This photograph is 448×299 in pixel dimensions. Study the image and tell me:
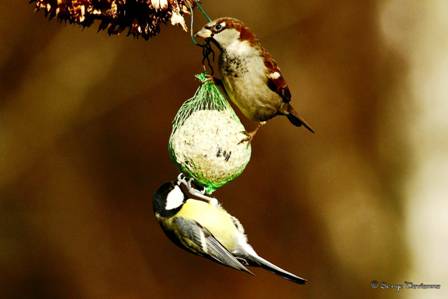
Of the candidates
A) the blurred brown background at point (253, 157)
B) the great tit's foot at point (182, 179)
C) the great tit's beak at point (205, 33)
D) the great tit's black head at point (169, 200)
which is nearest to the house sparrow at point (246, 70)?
the great tit's beak at point (205, 33)

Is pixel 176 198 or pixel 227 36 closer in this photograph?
pixel 227 36

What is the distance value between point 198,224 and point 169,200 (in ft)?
0.64

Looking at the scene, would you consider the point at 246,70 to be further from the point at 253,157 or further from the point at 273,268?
the point at 253,157

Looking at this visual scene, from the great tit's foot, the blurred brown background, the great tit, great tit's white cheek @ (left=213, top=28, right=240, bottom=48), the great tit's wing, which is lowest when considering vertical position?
the great tit's wing

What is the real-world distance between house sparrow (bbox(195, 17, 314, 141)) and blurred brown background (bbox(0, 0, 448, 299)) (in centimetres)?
282

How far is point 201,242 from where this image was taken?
371cm

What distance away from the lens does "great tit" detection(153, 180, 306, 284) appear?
3.73 metres

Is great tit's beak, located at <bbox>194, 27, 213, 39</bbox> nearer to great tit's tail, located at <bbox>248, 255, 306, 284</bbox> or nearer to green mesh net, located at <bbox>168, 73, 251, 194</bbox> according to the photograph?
green mesh net, located at <bbox>168, 73, 251, 194</bbox>

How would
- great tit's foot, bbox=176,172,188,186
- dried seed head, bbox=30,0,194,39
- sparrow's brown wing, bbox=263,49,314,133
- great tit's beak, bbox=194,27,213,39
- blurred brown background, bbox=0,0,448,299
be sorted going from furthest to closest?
blurred brown background, bbox=0,0,448,299
great tit's foot, bbox=176,172,188,186
sparrow's brown wing, bbox=263,49,314,133
great tit's beak, bbox=194,27,213,39
dried seed head, bbox=30,0,194,39

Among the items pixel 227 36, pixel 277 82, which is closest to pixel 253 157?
pixel 277 82

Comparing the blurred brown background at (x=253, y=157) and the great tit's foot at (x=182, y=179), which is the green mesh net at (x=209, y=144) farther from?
the blurred brown background at (x=253, y=157)

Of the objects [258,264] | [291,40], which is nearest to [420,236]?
[291,40]

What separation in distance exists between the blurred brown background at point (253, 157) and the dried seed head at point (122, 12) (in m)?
3.00

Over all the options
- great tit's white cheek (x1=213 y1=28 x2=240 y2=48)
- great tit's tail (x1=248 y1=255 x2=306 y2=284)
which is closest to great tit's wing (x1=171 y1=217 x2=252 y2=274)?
great tit's tail (x1=248 y1=255 x2=306 y2=284)
